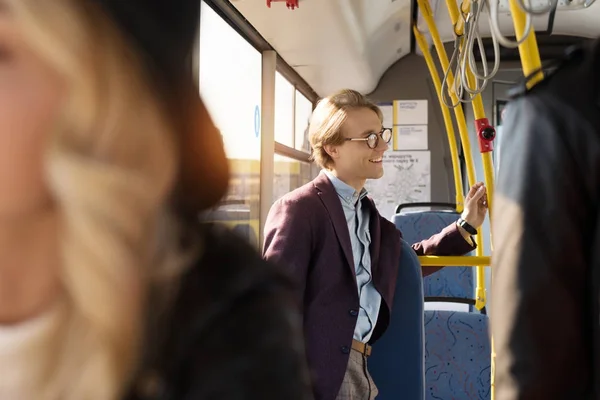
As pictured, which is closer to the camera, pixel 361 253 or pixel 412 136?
pixel 361 253

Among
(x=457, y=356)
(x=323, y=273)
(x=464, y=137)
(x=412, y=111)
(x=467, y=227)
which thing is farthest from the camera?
(x=412, y=111)

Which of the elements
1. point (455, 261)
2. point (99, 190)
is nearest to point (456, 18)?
point (455, 261)

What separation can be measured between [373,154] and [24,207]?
67.8 inches

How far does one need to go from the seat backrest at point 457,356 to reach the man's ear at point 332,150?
1129 millimetres

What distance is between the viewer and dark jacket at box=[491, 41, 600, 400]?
78 cm

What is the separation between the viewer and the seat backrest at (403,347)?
76.0 inches

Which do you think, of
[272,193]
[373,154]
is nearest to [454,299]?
[272,193]

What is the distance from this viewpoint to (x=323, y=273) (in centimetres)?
186

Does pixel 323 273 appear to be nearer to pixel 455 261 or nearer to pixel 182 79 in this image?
pixel 455 261

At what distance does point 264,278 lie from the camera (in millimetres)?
560

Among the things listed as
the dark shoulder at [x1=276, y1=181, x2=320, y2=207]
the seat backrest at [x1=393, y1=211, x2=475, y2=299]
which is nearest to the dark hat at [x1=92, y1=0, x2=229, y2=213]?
the dark shoulder at [x1=276, y1=181, x2=320, y2=207]

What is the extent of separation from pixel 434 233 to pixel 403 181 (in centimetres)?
240

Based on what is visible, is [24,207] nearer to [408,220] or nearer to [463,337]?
[463,337]

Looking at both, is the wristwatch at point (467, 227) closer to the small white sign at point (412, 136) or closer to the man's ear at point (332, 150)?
the man's ear at point (332, 150)
